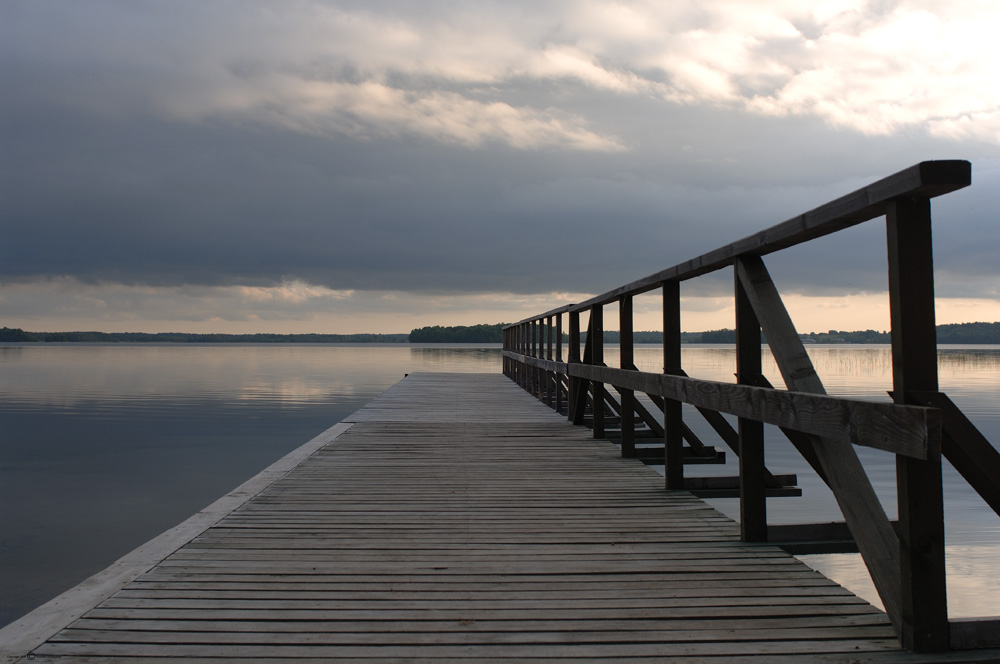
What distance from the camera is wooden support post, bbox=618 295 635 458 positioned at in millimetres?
5828

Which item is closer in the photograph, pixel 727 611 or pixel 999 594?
pixel 727 611

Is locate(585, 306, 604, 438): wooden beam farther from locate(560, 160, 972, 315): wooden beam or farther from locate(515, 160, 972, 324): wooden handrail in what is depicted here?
locate(560, 160, 972, 315): wooden beam

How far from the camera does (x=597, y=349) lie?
719cm

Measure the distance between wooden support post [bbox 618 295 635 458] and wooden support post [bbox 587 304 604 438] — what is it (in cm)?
94

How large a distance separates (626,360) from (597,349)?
1.14 meters

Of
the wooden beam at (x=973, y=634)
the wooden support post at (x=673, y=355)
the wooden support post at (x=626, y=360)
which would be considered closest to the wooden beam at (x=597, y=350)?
the wooden support post at (x=626, y=360)

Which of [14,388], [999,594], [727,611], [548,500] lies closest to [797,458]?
[999,594]

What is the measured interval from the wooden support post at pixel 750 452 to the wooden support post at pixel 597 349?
11.0 feet

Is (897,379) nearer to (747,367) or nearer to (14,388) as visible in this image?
(747,367)

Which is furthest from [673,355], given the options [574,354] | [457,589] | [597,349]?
[574,354]

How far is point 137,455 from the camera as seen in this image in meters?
12.5

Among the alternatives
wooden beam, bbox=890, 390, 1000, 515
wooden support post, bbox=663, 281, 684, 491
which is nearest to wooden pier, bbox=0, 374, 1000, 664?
wooden support post, bbox=663, 281, 684, 491

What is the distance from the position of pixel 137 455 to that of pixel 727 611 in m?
12.4

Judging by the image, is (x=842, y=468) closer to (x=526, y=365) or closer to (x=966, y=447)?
(x=966, y=447)
